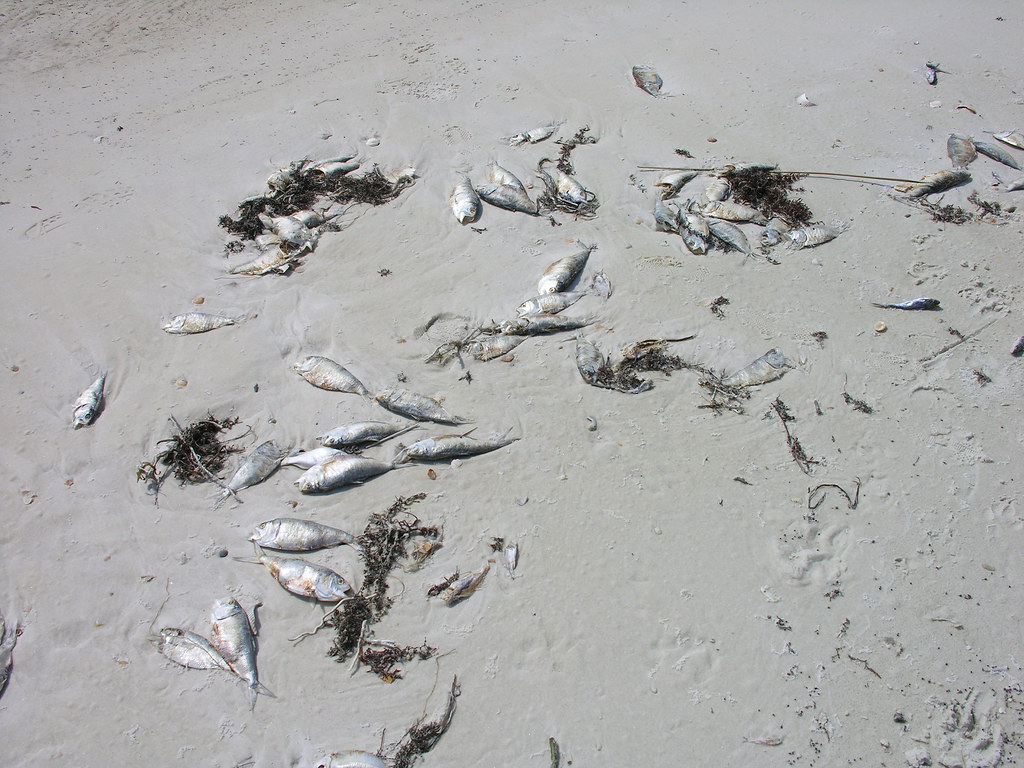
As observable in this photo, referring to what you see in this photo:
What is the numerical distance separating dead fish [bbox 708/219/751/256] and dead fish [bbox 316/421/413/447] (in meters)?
4.83

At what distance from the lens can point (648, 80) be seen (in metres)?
9.91

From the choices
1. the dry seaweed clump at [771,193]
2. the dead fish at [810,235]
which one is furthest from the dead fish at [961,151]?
the dead fish at [810,235]

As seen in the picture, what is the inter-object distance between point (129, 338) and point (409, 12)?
Result: 31.7 ft

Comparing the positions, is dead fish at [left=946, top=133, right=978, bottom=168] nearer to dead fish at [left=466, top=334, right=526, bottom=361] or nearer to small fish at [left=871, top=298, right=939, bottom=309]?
small fish at [left=871, top=298, right=939, bottom=309]

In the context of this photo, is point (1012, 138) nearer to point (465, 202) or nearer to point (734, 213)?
point (734, 213)

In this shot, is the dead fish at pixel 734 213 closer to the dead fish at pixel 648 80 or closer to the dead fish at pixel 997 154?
the dead fish at pixel 648 80

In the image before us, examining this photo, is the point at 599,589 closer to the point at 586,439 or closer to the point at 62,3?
the point at 586,439

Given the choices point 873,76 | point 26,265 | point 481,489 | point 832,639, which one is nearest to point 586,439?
point 481,489

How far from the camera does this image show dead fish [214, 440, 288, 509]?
530cm

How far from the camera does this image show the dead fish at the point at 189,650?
4.41m

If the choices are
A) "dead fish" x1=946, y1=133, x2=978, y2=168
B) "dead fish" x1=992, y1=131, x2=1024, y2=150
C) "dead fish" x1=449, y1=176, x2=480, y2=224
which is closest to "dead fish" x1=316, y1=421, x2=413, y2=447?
"dead fish" x1=449, y1=176, x2=480, y2=224

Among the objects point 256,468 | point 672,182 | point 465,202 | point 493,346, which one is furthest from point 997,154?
point 256,468

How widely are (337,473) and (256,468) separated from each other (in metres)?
0.83

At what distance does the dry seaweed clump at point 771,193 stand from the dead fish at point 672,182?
636 millimetres
